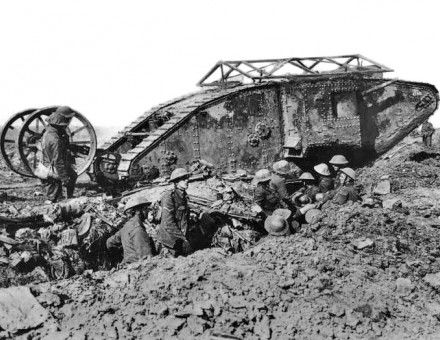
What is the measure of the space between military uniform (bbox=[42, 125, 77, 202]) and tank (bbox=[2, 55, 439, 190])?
0.50 meters

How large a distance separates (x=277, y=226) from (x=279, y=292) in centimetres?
256

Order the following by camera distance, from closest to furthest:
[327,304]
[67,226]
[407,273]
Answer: [327,304], [407,273], [67,226]

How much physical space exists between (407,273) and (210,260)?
2.49 meters

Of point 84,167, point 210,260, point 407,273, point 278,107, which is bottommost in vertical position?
point 407,273

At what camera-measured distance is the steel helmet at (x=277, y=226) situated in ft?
26.2

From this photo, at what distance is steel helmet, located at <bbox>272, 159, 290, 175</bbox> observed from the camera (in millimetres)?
10677

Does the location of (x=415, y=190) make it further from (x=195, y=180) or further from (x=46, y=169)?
(x=46, y=169)

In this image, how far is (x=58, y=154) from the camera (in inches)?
394

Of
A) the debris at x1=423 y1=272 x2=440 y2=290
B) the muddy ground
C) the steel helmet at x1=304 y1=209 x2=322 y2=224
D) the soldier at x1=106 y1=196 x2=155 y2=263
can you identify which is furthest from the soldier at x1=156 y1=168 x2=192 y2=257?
the debris at x1=423 y1=272 x2=440 y2=290

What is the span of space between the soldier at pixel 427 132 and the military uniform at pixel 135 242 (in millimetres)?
9290

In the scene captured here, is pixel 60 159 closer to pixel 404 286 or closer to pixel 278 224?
pixel 278 224

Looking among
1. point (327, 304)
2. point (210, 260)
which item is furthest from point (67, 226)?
point (327, 304)

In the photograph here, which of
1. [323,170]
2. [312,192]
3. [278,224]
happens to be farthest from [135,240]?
[323,170]

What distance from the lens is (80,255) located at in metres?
7.96
